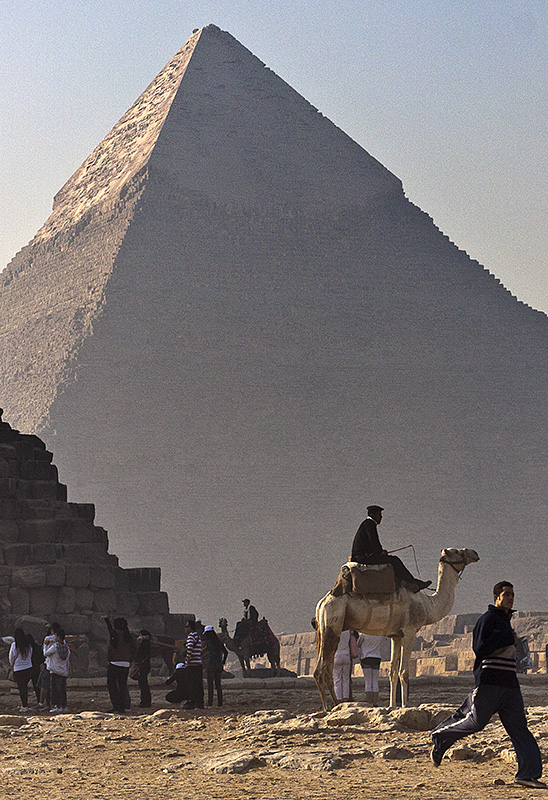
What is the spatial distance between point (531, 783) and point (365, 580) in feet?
11.2

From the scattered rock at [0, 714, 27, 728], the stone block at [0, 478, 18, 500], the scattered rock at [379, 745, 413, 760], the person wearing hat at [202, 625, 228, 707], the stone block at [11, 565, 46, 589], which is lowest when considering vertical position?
the scattered rock at [379, 745, 413, 760]

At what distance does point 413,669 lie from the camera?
27000mm

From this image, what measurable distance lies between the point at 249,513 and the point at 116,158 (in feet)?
122

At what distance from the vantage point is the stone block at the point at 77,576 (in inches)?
853

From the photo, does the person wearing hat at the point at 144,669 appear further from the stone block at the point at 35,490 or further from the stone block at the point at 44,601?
the stone block at the point at 35,490

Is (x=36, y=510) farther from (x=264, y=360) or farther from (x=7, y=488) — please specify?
(x=264, y=360)

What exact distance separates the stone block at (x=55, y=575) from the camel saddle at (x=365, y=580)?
11061 millimetres

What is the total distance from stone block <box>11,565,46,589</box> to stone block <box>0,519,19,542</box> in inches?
17.9

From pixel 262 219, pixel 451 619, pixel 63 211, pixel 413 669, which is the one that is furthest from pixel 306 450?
pixel 413 669

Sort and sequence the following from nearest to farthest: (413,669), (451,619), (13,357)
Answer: (413,669), (451,619), (13,357)

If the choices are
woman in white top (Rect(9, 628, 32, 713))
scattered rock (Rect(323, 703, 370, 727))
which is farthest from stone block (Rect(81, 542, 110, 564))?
scattered rock (Rect(323, 703, 370, 727))

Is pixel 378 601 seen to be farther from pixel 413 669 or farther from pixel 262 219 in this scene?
pixel 262 219

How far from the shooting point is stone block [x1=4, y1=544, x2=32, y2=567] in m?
21.1

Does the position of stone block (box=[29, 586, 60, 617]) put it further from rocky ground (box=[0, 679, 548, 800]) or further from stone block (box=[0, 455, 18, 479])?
rocky ground (box=[0, 679, 548, 800])
